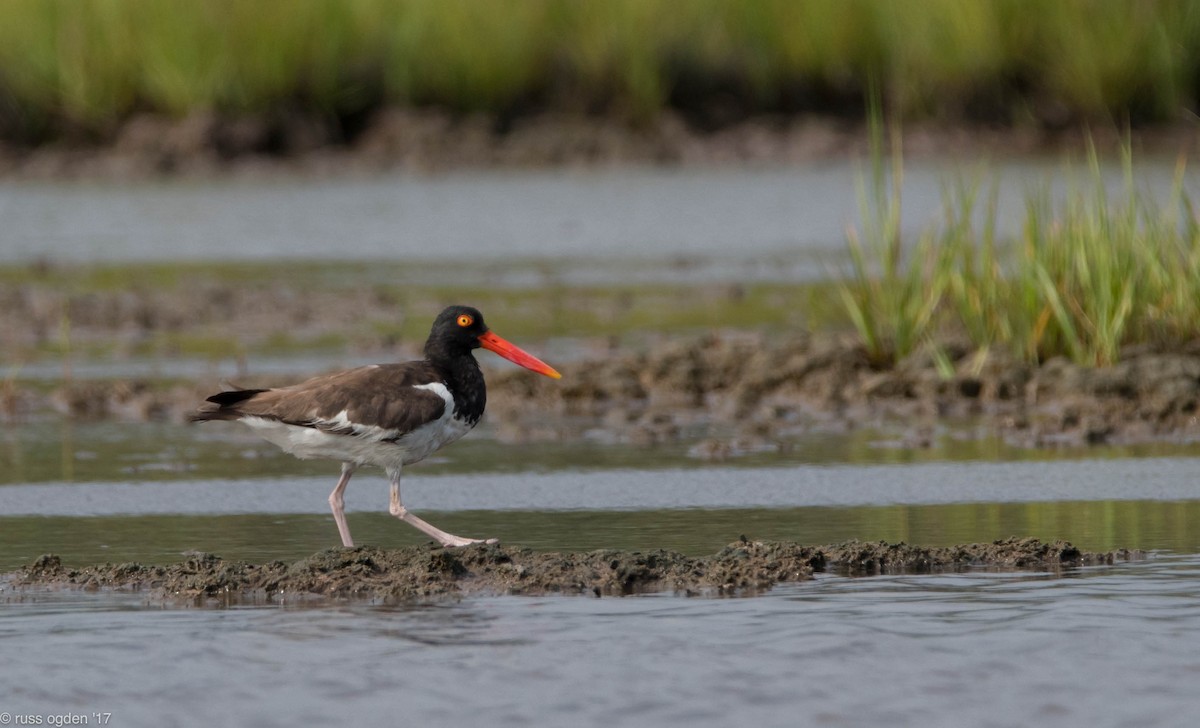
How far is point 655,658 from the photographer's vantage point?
19.2 feet

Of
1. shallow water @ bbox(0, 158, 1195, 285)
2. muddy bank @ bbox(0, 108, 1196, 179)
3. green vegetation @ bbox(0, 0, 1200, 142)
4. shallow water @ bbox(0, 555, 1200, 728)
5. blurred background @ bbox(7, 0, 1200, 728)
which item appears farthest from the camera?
green vegetation @ bbox(0, 0, 1200, 142)

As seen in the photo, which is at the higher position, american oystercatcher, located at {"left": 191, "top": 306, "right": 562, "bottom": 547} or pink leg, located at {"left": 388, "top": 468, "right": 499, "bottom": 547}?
american oystercatcher, located at {"left": 191, "top": 306, "right": 562, "bottom": 547}

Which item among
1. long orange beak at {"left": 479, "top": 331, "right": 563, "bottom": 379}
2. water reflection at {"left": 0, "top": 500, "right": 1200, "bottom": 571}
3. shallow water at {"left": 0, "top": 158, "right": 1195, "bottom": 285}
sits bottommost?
water reflection at {"left": 0, "top": 500, "right": 1200, "bottom": 571}

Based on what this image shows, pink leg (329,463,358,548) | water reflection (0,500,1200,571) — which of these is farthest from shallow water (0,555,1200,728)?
pink leg (329,463,358,548)

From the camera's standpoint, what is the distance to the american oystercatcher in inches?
300

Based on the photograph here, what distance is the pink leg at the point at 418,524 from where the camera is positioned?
7516mm

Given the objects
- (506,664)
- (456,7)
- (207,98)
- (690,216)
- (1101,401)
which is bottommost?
(506,664)

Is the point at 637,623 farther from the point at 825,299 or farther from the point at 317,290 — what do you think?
the point at 317,290

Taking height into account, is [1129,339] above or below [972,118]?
below

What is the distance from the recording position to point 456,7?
27.0 metres

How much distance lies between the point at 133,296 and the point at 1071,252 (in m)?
8.45

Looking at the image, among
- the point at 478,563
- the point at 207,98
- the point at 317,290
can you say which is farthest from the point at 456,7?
the point at 478,563

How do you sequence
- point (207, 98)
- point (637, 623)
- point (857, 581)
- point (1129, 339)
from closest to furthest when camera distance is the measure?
point (637, 623) → point (857, 581) → point (1129, 339) → point (207, 98)

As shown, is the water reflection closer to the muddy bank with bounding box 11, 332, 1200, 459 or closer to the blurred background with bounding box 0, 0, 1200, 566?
the blurred background with bounding box 0, 0, 1200, 566
